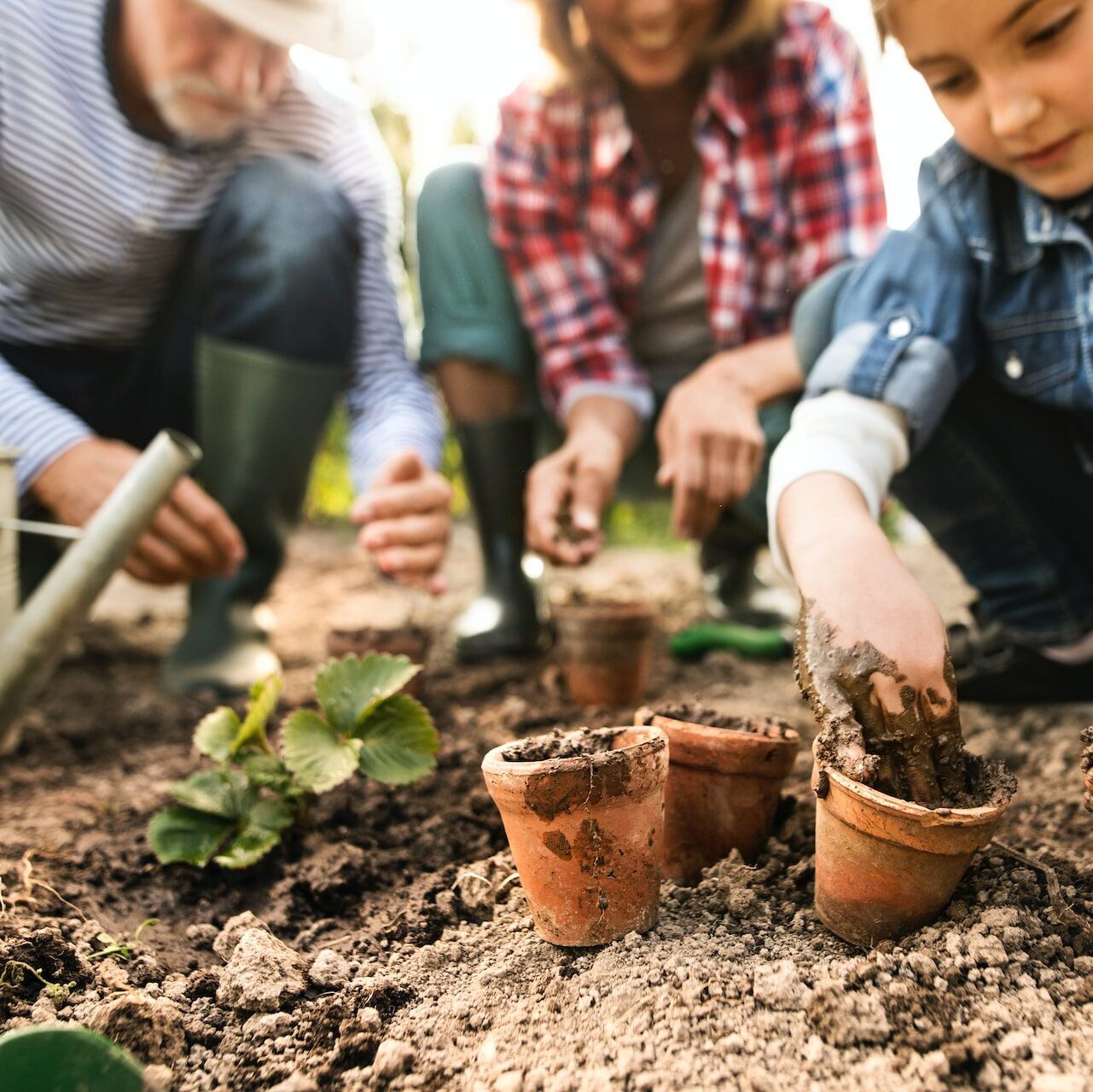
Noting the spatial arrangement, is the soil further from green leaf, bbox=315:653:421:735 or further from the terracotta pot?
green leaf, bbox=315:653:421:735

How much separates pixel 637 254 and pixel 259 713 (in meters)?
1.60

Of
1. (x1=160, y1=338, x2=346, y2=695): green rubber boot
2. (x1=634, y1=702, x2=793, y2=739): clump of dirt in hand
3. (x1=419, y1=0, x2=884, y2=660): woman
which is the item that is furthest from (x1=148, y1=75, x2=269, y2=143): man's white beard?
(x1=634, y1=702, x2=793, y2=739): clump of dirt in hand

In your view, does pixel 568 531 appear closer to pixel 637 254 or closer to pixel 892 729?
pixel 637 254

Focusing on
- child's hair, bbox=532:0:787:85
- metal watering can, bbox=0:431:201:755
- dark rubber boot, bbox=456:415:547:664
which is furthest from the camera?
dark rubber boot, bbox=456:415:547:664

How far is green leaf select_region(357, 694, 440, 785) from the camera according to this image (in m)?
1.44

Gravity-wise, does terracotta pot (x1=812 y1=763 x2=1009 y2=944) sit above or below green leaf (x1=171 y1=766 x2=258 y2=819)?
above

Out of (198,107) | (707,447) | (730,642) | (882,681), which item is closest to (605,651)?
(707,447)

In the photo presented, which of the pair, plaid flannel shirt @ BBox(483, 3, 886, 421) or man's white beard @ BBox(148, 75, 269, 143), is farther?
plaid flannel shirt @ BBox(483, 3, 886, 421)

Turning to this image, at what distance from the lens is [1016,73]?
141cm

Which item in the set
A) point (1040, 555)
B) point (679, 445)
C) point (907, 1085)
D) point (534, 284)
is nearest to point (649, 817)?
point (907, 1085)

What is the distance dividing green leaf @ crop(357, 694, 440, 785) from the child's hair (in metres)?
1.60

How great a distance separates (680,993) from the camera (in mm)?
996

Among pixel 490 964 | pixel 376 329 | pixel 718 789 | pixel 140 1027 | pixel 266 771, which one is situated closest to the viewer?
pixel 140 1027

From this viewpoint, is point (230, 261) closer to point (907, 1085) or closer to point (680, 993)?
point (680, 993)
